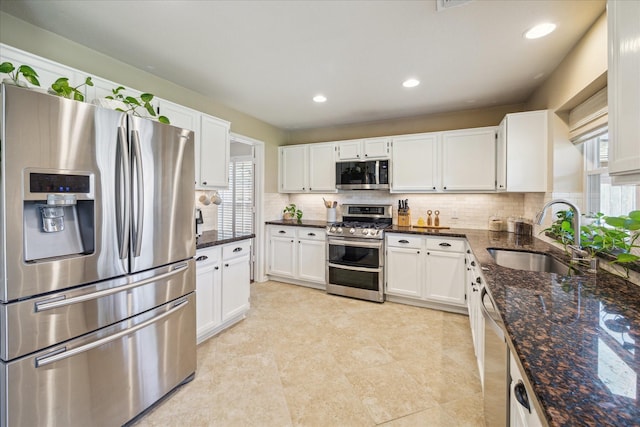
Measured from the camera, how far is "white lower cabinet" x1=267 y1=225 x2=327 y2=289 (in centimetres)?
397

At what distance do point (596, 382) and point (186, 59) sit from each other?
3055 mm

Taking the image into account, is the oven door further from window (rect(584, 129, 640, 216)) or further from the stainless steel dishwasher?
the stainless steel dishwasher

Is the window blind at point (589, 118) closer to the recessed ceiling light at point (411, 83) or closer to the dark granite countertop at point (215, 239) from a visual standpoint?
the recessed ceiling light at point (411, 83)

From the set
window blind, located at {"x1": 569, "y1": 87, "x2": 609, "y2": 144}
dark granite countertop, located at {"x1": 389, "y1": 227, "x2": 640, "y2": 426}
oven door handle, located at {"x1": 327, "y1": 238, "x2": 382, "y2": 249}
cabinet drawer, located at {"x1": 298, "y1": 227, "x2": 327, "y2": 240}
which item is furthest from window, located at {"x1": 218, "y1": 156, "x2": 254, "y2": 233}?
window blind, located at {"x1": 569, "y1": 87, "x2": 609, "y2": 144}

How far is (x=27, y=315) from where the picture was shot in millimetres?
1232

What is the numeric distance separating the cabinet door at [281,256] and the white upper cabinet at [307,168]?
0.88 metres

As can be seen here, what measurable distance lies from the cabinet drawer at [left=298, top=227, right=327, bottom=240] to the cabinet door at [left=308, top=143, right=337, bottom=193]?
0.70 metres

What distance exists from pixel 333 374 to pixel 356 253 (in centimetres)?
176

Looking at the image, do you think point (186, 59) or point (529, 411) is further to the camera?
point (186, 59)

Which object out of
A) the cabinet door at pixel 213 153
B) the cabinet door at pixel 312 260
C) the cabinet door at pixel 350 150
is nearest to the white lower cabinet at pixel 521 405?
the cabinet door at pixel 213 153

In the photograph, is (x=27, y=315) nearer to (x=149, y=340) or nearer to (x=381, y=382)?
(x=149, y=340)

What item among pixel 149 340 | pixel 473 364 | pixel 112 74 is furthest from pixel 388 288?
pixel 112 74

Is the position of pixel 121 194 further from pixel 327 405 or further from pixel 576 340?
pixel 576 340

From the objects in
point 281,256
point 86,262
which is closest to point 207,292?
point 86,262
